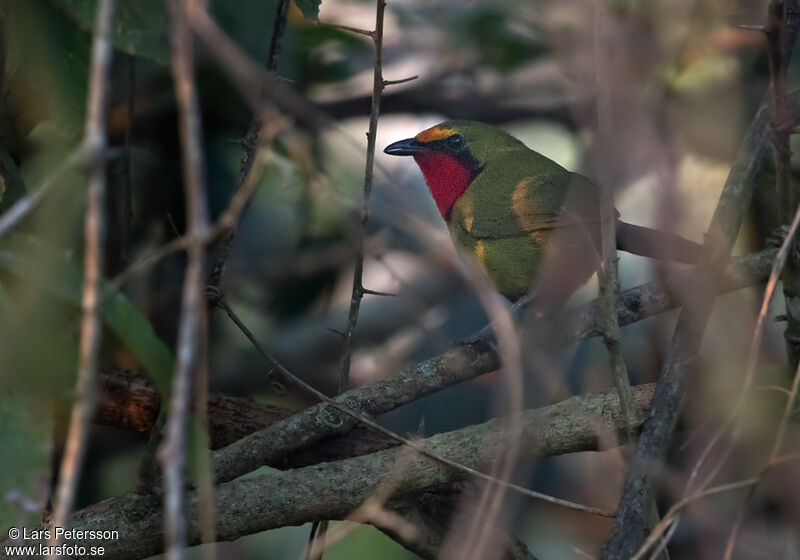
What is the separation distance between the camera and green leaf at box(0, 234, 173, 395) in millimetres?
1653

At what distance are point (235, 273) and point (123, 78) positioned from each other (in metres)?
1.30

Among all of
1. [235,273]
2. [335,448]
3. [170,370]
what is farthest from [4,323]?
[235,273]

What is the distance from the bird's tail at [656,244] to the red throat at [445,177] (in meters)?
1.13

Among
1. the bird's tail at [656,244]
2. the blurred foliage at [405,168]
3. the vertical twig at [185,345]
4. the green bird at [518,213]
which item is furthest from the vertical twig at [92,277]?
the bird's tail at [656,244]

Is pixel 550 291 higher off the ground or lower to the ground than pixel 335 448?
higher

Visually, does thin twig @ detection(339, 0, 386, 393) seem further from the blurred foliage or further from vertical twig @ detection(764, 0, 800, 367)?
vertical twig @ detection(764, 0, 800, 367)

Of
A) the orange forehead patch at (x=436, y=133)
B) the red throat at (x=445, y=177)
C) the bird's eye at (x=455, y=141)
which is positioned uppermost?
the orange forehead patch at (x=436, y=133)

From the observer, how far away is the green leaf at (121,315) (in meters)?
1.65

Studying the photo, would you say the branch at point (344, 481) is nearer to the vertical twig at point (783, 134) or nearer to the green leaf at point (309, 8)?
the vertical twig at point (783, 134)

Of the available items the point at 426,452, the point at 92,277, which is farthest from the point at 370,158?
the point at 92,277

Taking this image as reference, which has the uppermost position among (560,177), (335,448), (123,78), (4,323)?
(123,78)

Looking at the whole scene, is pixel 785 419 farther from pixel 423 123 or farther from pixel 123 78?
pixel 423 123

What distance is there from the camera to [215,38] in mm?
1560

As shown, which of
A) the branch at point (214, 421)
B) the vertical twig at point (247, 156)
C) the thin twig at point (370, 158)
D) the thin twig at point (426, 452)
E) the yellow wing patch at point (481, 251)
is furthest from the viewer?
the yellow wing patch at point (481, 251)
